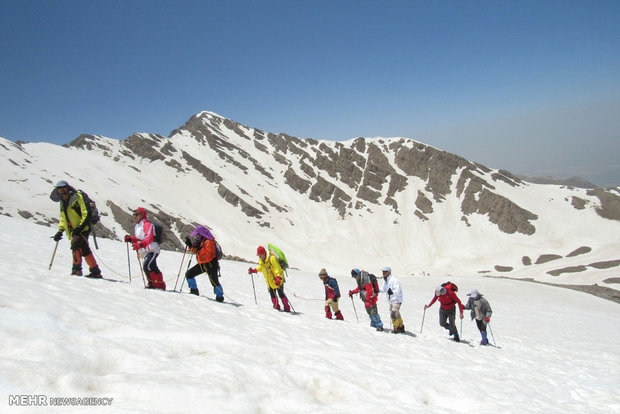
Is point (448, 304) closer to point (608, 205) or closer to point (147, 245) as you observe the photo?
point (147, 245)

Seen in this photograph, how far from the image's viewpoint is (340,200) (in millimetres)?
120312

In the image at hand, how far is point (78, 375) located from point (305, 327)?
22.1 feet

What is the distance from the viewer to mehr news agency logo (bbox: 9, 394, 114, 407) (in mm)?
3328

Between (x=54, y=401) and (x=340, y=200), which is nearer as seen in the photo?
(x=54, y=401)

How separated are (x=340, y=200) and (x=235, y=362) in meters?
115

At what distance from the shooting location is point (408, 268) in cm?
9088

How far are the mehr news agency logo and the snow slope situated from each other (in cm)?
6

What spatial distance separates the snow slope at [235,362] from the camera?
4109 mm

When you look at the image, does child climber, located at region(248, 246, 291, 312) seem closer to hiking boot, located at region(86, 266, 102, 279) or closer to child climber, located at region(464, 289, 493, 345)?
hiking boot, located at region(86, 266, 102, 279)

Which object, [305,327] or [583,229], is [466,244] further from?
[305,327]

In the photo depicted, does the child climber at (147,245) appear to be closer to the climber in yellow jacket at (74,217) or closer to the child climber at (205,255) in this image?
the child climber at (205,255)

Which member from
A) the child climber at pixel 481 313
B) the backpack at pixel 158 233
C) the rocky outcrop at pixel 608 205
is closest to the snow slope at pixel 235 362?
the child climber at pixel 481 313

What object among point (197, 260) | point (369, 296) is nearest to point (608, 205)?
point (369, 296)

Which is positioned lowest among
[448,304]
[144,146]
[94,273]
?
[94,273]
